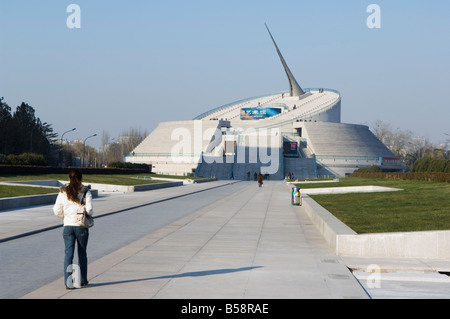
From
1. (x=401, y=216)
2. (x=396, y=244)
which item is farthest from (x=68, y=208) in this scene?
(x=401, y=216)

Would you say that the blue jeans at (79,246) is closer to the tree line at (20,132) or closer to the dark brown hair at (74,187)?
the dark brown hair at (74,187)

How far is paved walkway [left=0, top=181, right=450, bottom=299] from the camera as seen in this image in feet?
27.0

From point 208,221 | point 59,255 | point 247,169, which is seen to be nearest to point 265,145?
point 247,169

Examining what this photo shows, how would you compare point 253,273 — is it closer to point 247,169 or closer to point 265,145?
point 247,169

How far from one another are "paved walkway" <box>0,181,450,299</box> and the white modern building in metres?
77.8

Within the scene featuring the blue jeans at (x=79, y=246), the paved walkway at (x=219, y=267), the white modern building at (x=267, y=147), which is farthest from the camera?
the white modern building at (x=267, y=147)

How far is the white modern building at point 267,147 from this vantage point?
104m

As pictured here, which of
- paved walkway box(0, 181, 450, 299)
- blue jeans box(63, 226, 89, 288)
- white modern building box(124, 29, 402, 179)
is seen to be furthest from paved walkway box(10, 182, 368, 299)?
white modern building box(124, 29, 402, 179)

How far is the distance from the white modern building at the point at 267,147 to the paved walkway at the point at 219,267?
77817 mm

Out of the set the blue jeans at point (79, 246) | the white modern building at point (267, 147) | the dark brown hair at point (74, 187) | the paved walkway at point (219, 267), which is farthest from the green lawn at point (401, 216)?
the white modern building at point (267, 147)

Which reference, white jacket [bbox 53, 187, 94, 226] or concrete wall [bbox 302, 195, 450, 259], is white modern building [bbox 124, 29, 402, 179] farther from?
white jacket [bbox 53, 187, 94, 226]

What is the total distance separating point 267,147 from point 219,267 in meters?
101

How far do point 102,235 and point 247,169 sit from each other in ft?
281

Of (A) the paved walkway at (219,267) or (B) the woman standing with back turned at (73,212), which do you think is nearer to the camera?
(A) the paved walkway at (219,267)
